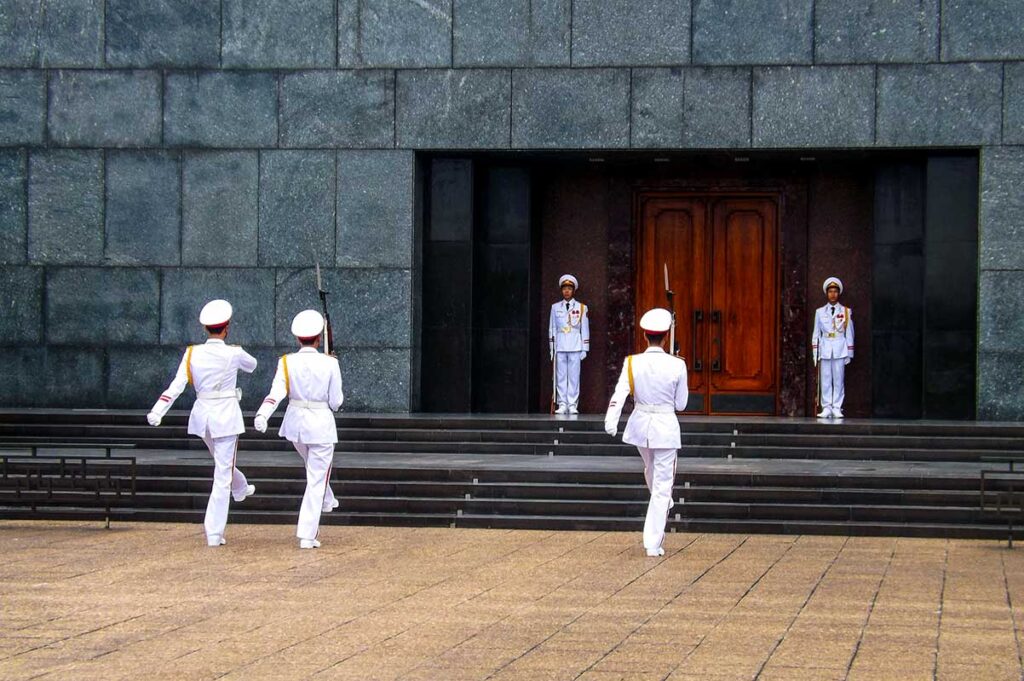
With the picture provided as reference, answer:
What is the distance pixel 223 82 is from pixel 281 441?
620 centimetres

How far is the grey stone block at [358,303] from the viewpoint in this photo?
22.1 m

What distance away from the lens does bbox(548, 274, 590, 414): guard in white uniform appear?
2273cm

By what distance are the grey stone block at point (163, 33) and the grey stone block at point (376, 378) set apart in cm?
472

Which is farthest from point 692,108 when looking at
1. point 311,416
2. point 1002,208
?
point 311,416

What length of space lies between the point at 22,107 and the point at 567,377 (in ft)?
28.9

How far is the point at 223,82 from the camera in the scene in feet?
73.6

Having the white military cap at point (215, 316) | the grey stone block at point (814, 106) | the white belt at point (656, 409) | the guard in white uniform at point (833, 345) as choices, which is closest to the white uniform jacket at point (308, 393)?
the white military cap at point (215, 316)

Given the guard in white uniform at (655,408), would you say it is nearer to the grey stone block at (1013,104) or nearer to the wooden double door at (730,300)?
the grey stone block at (1013,104)

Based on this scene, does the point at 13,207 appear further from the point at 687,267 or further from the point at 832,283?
the point at 832,283

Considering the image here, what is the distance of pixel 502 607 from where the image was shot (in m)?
9.90

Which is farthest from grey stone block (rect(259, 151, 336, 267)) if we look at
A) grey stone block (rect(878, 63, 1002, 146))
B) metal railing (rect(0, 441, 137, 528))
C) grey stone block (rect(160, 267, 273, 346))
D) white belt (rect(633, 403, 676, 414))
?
white belt (rect(633, 403, 676, 414))

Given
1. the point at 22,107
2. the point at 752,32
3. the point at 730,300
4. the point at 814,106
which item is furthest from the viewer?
the point at 730,300

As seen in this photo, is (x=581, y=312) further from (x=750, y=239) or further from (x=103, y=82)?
(x=103, y=82)

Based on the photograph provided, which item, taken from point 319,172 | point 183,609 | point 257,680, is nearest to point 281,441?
point 319,172
